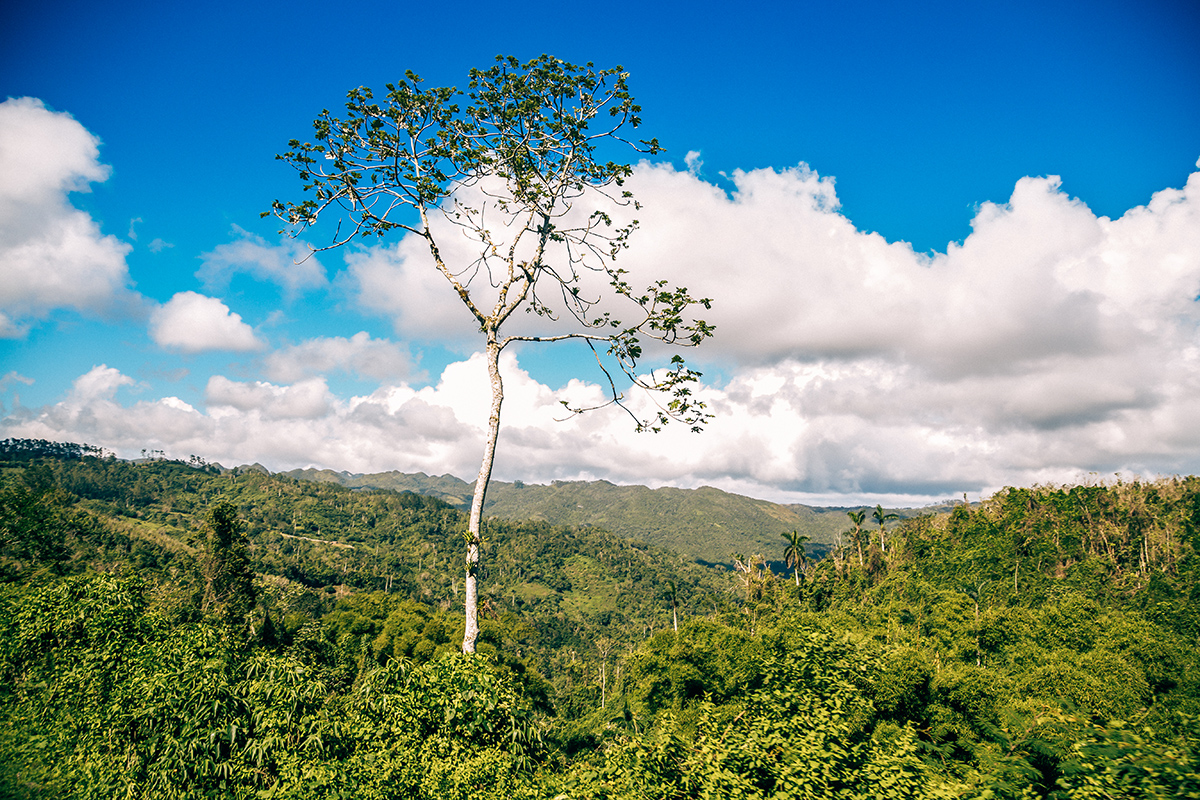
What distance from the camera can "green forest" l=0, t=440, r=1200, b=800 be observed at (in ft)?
27.7

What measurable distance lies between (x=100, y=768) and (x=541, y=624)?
187448 mm

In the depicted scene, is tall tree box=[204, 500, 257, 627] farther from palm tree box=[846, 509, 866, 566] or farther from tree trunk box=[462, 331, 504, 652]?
palm tree box=[846, 509, 866, 566]

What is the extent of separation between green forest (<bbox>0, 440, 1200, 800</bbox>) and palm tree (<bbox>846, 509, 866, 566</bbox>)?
2.91 m

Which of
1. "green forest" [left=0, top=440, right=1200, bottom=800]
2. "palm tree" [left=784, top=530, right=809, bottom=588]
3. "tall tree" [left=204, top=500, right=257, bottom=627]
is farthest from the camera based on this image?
"palm tree" [left=784, top=530, right=809, bottom=588]

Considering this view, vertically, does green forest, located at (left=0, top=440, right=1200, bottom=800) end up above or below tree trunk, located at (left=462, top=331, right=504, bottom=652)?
below

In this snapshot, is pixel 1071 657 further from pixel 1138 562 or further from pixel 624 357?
pixel 1138 562

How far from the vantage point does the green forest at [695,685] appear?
332 inches

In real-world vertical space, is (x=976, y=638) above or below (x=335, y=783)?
below

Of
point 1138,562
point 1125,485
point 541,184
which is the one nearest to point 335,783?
point 541,184

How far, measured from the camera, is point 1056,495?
83438 millimetres

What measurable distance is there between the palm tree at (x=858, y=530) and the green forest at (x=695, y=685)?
9.55ft

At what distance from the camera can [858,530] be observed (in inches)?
3912

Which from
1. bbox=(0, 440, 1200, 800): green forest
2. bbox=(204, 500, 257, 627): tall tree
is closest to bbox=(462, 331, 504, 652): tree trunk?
bbox=(0, 440, 1200, 800): green forest

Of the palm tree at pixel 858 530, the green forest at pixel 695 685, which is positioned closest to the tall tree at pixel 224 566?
the green forest at pixel 695 685
